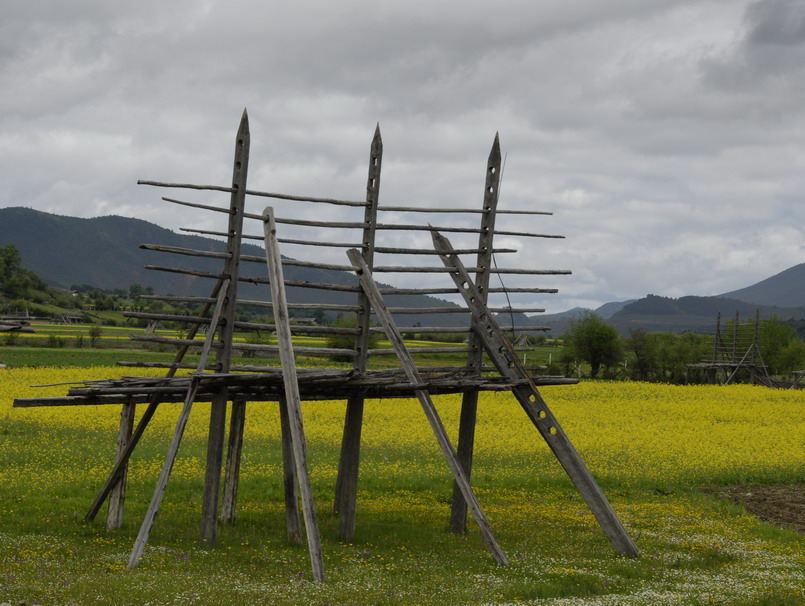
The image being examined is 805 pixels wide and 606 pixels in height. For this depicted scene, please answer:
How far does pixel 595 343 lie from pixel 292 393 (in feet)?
198

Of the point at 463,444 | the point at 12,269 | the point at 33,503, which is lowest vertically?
the point at 33,503

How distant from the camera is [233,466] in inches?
626

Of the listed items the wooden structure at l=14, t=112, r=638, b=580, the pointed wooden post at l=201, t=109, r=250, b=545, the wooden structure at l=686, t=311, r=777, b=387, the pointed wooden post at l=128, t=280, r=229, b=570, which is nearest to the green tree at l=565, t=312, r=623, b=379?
the wooden structure at l=686, t=311, r=777, b=387

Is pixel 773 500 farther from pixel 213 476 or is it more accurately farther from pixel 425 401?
pixel 213 476

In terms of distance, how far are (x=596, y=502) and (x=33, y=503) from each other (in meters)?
10.4

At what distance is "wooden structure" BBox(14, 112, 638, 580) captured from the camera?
13.2 metres

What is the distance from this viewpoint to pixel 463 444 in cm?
1641

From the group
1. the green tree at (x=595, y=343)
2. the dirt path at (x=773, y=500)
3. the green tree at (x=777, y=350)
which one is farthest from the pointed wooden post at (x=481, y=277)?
the green tree at (x=777, y=350)

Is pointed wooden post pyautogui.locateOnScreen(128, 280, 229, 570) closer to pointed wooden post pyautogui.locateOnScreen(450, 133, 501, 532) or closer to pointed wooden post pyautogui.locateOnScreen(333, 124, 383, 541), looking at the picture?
pointed wooden post pyautogui.locateOnScreen(333, 124, 383, 541)

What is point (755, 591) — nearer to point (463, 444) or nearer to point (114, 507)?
point (463, 444)

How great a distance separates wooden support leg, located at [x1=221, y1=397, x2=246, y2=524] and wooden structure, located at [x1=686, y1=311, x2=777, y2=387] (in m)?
49.3

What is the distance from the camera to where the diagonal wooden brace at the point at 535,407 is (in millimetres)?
14016

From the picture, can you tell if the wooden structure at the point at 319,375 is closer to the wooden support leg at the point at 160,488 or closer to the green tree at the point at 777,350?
the wooden support leg at the point at 160,488

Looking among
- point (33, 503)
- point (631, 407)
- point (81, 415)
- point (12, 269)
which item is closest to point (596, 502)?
point (33, 503)
